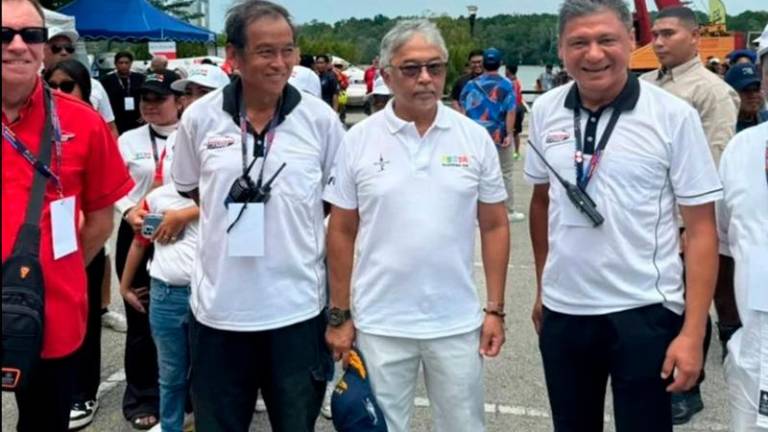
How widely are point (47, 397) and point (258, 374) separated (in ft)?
2.29

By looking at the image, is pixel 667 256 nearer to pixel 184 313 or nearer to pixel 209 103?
pixel 209 103

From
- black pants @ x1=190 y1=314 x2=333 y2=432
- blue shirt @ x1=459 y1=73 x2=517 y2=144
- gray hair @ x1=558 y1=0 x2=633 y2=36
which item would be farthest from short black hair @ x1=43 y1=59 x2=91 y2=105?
blue shirt @ x1=459 y1=73 x2=517 y2=144

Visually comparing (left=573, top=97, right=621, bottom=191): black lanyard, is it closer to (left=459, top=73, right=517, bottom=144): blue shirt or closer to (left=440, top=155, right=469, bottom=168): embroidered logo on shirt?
(left=440, top=155, right=469, bottom=168): embroidered logo on shirt

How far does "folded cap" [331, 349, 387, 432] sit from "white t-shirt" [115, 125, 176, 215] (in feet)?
5.35

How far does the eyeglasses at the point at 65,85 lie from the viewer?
4.09m

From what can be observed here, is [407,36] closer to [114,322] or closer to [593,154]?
[593,154]

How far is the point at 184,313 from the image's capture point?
331cm

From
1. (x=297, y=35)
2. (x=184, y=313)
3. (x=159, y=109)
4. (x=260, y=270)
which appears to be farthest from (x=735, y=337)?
(x=159, y=109)

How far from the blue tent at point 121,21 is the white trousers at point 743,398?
16.1m

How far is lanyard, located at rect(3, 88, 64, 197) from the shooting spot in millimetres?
2260

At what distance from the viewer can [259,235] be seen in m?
2.52

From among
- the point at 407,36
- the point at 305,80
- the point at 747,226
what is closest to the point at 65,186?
the point at 407,36

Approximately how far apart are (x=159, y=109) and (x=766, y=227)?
2.71 m

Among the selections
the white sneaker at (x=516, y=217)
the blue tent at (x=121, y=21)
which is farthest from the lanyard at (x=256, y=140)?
the blue tent at (x=121, y=21)
